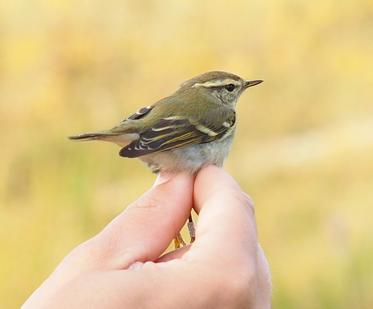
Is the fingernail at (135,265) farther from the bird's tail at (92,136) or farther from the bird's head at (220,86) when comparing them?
the bird's head at (220,86)

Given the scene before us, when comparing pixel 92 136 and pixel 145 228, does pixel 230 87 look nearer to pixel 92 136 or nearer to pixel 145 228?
pixel 92 136

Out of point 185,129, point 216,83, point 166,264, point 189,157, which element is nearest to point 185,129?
point 185,129

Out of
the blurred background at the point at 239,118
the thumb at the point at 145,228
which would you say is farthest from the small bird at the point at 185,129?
the blurred background at the point at 239,118

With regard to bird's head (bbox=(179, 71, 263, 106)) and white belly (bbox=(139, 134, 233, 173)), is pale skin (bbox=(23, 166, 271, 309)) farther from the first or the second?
bird's head (bbox=(179, 71, 263, 106))

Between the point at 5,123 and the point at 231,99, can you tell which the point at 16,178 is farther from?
the point at 231,99

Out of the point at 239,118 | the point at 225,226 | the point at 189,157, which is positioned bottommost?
the point at 239,118
